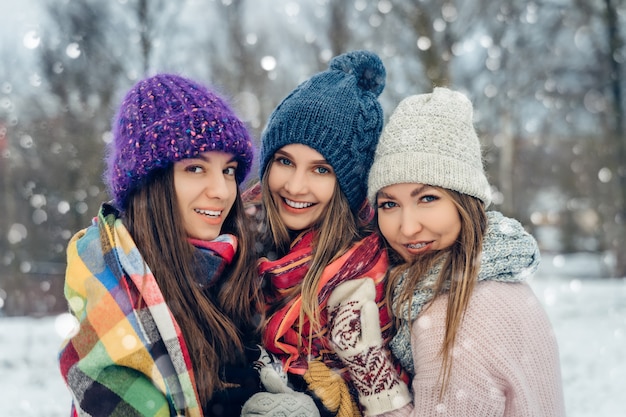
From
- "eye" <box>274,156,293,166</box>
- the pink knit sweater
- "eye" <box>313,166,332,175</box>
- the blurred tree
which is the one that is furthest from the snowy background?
"eye" <box>313,166,332,175</box>

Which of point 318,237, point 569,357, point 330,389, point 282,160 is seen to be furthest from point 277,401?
point 569,357

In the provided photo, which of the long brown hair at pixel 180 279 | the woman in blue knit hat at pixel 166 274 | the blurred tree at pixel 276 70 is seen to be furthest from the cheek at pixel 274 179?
the blurred tree at pixel 276 70

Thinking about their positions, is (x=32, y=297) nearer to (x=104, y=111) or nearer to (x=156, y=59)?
(x=104, y=111)

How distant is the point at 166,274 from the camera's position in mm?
2189

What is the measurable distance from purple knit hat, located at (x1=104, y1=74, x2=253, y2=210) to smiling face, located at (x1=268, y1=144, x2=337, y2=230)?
0.82ft

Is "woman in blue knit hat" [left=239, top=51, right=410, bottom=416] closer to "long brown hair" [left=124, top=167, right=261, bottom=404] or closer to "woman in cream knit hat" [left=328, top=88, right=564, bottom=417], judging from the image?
"woman in cream knit hat" [left=328, top=88, right=564, bottom=417]

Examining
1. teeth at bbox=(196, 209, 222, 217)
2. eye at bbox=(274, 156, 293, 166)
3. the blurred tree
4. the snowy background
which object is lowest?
the snowy background

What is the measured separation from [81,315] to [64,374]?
0.22 m

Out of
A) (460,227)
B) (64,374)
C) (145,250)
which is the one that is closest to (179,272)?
(145,250)

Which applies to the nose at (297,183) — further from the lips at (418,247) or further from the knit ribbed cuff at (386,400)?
the knit ribbed cuff at (386,400)

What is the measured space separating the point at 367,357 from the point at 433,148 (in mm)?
914

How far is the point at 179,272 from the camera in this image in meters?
2.23

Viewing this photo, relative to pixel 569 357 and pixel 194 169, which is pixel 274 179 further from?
pixel 569 357

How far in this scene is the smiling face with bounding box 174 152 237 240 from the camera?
2248 mm
